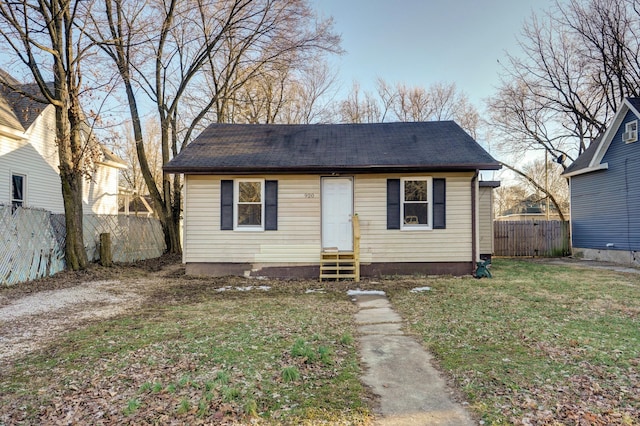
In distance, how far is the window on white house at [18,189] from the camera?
43.4 feet

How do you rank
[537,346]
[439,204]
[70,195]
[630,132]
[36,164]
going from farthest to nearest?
1. [36,164]
2. [630,132]
3. [70,195]
4. [439,204]
5. [537,346]

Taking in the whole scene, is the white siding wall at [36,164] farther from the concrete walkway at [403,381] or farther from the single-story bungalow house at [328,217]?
the concrete walkway at [403,381]

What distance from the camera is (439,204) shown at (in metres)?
9.62

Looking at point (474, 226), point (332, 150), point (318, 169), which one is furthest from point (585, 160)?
point (318, 169)

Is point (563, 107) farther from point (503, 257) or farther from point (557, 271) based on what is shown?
point (557, 271)

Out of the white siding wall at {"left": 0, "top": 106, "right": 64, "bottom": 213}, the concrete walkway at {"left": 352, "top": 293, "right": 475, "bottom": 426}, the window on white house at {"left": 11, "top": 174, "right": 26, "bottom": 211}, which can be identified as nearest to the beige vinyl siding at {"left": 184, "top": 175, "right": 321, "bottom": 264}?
the concrete walkway at {"left": 352, "top": 293, "right": 475, "bottom": 426}

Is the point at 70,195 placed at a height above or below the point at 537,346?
above

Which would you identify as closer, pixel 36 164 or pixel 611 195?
pixel 611 195

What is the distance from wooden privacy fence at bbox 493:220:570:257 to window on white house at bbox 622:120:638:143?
15.5ft

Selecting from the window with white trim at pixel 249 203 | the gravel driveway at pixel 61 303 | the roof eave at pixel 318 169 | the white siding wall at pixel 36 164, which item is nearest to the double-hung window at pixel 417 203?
the roof eave at pixel 318 169

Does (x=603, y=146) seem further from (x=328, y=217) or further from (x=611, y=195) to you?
(x=328, y=217)

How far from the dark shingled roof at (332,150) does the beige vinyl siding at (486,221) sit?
107 inches

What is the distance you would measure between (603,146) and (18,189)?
20942 millimetres

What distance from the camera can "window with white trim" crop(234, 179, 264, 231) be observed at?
981 cm
